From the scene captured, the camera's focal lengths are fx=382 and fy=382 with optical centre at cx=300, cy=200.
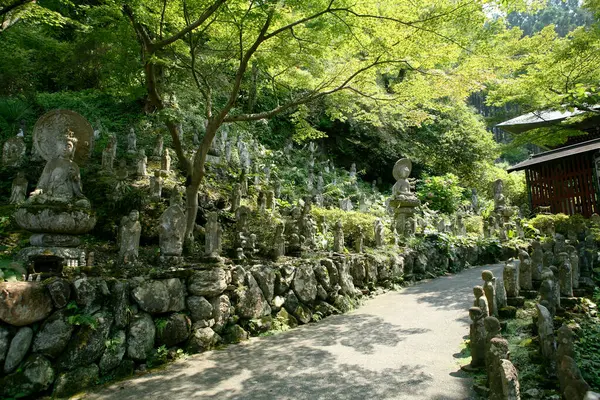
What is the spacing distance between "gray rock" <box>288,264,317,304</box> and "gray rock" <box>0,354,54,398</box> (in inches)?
160

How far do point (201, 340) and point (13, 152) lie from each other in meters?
8.95

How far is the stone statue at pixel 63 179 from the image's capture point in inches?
224

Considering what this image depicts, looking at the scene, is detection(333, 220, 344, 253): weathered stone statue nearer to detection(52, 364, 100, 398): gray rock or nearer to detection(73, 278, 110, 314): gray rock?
detection(73, 278, 110, 314): gray rock

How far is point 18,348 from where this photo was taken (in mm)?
3986

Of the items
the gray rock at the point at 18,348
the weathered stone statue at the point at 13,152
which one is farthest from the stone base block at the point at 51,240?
the weathered stone statue at the point at 13,152

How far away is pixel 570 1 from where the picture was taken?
222 ft

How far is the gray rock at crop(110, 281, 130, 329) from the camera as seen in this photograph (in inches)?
186

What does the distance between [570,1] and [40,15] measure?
85.7m

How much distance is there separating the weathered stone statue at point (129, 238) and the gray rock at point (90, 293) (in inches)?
32.4

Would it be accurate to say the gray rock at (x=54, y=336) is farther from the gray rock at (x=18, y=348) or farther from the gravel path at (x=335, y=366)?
the gravel path at (x=335, y=366)

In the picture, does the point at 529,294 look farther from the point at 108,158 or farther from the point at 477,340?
the point at 108,158

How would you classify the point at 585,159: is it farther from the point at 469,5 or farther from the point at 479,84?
the point at 469,5

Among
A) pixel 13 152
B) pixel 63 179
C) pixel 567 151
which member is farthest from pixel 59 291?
pixel 567 151

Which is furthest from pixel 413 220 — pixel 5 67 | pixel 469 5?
pixel 5 67
